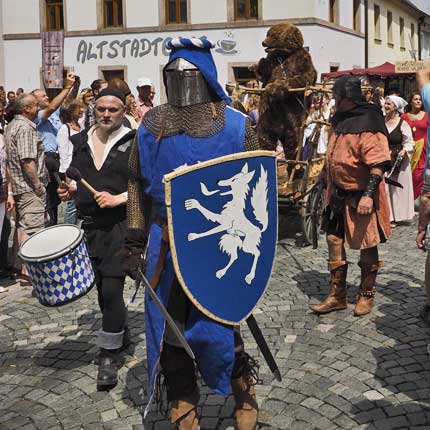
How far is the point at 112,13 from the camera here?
2422 cm

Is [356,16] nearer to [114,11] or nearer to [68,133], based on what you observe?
[114,11]

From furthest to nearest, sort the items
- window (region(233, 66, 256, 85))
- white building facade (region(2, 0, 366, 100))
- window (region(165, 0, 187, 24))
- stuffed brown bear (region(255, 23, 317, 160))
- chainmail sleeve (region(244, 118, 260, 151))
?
window (region(165, 0, 187, 24))
window (region(233, 66, 256, 85))
white building facade (region(2, 0, 366, 100))
stuffed brown bear (region(255, 23, 317, 160))
chainmail sleeve (region(244, 118, 260, 151))

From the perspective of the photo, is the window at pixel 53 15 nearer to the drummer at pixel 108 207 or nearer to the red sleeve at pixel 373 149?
the red sleeve at pixel 373 149

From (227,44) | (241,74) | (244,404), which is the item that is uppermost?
(227,44)

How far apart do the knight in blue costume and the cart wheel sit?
4158mm

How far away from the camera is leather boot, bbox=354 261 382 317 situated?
5117 mm

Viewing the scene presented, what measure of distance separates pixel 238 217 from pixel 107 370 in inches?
63.3

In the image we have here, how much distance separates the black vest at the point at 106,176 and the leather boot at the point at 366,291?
203 cm

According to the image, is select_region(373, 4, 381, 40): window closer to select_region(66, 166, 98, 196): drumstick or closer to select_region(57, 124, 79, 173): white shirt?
select_region(57, 124, 79, 173): white shirt

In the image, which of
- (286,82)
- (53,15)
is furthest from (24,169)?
→ (53,15)

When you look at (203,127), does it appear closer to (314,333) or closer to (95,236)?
(95,236)

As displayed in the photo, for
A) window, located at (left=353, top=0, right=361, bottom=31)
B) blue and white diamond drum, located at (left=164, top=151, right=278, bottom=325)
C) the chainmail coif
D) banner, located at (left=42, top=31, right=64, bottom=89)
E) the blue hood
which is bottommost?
blue and white diamond drum, located at (left=164, top=151, right=278, bottom=325)

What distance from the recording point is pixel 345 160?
486cm

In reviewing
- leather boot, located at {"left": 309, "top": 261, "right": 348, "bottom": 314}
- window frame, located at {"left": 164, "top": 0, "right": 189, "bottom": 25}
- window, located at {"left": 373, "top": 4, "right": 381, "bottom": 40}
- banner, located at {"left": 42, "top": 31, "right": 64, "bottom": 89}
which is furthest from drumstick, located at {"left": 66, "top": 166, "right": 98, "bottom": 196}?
window, located at {"left": 373, "top": 4, "right": 381, "bottom": 40}
